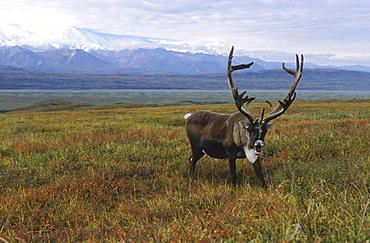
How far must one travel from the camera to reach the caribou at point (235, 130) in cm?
722

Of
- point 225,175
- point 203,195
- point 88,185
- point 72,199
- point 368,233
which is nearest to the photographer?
point 368,233

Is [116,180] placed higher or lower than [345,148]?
lower

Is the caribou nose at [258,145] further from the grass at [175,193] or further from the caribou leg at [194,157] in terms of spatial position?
the caribou leg at [194,157]

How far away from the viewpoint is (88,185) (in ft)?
27.3

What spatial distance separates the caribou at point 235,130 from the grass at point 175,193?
2.21ft

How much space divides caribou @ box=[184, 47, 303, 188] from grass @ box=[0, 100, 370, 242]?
67 centimetres

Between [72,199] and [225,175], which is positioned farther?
[225,175]

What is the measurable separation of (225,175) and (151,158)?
3.01 meters

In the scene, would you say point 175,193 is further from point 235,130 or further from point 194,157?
point 194,157

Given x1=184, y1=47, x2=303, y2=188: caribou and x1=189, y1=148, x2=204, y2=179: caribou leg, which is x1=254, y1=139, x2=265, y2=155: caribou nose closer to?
x1=184, y1=47, x2=303, y2=188: caribou

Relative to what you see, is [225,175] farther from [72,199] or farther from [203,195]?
[72,199]

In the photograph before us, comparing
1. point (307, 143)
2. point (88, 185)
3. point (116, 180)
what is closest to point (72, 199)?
point (88, 185)

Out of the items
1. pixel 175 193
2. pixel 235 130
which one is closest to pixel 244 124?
pixel 235 130

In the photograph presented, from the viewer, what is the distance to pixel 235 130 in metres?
7.79
